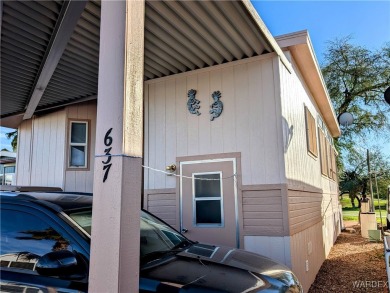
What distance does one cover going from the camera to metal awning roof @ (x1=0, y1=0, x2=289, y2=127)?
3715 millimetres

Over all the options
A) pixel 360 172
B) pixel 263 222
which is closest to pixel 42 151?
pixel 263 222

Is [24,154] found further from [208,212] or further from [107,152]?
[107,152]

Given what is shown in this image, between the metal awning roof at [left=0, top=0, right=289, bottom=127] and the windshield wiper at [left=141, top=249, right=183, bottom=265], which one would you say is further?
the metal awning roof at [left=0, top=0, right=289, bottom=127]

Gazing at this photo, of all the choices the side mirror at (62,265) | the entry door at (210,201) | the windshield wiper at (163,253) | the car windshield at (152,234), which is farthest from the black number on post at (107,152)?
the entry door at (210,201)

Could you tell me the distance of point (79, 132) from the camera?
7.47m

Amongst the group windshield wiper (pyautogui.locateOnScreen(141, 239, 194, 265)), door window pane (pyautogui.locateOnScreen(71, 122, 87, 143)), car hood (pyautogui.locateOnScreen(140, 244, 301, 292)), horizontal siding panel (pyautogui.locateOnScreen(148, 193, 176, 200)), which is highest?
door window pane (pyautogui.locateOnScreen(71, 122, 87, 143))

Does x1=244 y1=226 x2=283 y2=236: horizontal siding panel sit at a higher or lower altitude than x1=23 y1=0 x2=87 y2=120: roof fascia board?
lower

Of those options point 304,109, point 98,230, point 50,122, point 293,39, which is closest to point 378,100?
point 304,109

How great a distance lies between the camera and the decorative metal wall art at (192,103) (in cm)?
566

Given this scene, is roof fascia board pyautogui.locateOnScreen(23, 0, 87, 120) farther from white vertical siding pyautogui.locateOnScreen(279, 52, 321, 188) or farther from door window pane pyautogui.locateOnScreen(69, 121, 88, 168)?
white vertical siding pyautogui.locateOnScreen(279, 52, 321, 188)

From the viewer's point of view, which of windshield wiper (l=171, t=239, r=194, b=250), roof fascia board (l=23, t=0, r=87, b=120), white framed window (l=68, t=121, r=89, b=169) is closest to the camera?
windshield wiper (l=171, t=239, r=194, b=250)

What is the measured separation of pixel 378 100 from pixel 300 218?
64.9ft

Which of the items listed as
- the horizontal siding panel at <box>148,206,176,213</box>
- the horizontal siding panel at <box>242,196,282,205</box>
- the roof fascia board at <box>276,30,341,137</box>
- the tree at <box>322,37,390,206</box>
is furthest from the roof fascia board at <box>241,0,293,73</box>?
the tree at <box>322,37,390,206</box>

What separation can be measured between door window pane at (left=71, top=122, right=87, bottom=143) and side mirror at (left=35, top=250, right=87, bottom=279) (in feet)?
17.4
